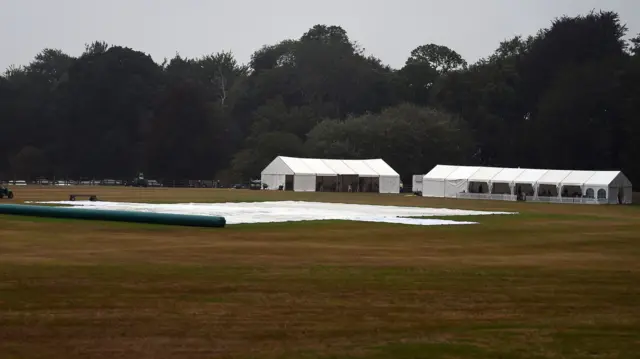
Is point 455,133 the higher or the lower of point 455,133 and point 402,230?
the higher

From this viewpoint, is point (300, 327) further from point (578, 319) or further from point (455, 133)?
point (455, 133)

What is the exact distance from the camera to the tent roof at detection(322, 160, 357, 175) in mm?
86794

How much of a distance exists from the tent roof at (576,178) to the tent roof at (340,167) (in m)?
22.6

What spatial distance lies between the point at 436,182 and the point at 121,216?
5020cm

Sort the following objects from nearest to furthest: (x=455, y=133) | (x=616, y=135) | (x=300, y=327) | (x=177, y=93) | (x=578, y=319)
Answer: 1. (x=300, y=327)
2. (x=578, y=319)
3. (x=616, y=135)
4. (x=455, y=133)
5. (x=177, y=93)

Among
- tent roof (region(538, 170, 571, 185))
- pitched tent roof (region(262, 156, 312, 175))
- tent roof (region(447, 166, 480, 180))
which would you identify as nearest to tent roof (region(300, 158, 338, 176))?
pitched tent roof (region(262, 156, 312, 175))

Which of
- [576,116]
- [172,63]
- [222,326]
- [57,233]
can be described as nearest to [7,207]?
[57,233]

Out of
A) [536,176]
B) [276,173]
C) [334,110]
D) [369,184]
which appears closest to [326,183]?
[369,184]

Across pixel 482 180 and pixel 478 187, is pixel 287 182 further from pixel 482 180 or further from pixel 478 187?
pixel 482 180

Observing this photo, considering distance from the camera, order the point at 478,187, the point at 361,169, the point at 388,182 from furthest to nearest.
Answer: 1. the point at 361,169
2. the point at 388,182
3. the point at 478,187

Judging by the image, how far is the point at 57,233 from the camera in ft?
87.3

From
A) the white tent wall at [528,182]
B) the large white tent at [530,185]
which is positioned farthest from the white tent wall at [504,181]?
the white tent wall at [528,182]

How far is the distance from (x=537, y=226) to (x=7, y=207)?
790 inches

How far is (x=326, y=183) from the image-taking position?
8656cm
